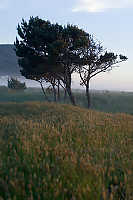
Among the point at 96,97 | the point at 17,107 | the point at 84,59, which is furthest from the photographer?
the point at 96,97

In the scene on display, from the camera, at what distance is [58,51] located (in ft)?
84.0

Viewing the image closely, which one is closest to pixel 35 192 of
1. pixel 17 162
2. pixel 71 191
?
pixel 71 191

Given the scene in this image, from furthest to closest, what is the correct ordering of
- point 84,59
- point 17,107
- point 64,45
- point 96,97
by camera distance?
point 96,97 < point 84,59 < point 64,45 < point 17,107

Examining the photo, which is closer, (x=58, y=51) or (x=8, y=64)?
(x=58, y=51)

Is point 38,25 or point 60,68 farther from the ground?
point 38,25

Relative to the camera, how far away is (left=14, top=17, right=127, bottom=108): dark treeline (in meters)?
26.4

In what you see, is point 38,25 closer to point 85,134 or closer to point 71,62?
point 71,62

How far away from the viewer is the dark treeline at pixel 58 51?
26391 mm

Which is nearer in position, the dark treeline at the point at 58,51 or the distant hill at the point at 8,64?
the dark treeline at the point at 58,51

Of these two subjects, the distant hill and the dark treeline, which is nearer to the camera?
the dark treeline

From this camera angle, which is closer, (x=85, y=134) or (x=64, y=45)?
(x=85, y=134)

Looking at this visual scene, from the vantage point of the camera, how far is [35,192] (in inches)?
136

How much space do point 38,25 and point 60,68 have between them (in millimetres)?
5924

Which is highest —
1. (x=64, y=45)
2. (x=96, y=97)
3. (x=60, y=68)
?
(x=64, y=45)
